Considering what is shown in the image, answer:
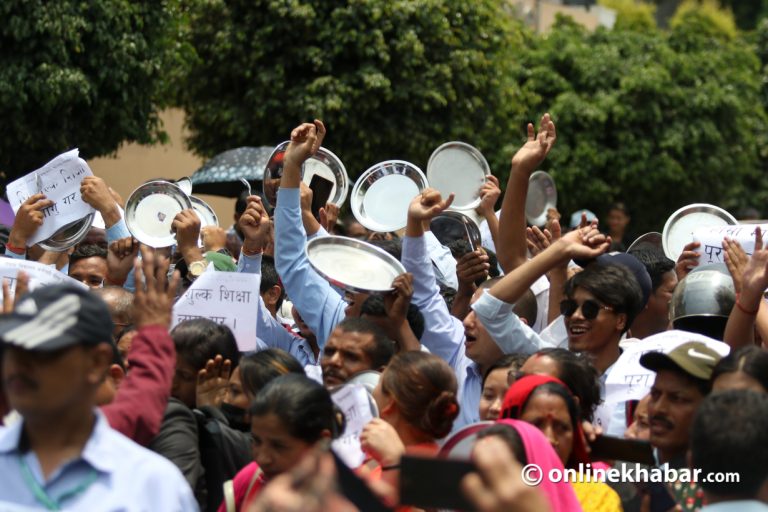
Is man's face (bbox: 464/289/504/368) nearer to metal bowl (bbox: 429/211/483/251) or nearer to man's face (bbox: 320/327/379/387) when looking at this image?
man's face (bbox: 320/327/379/387)

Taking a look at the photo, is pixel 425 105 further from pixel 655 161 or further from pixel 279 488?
pixel 279 488

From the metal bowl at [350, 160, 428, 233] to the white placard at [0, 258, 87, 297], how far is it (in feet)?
9.53

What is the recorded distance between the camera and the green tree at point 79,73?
1377 centimetres

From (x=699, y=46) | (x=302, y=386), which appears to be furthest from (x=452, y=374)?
(x=699, y=46)

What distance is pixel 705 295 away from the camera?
6.00 m

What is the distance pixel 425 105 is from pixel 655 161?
7231 millimetres

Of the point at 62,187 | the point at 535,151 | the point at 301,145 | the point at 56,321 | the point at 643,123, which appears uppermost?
the point at 56,321

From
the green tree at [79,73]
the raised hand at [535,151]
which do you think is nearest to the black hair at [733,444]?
the raised hand at [535,151]

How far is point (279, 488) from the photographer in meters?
2.53

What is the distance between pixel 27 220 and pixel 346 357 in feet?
7.81

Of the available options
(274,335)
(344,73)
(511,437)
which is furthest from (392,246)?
(344,73)

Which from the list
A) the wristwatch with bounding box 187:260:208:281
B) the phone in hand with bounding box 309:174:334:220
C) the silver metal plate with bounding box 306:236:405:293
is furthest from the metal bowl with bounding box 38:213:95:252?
the silver metal plate with bounding box 306:236:405:293

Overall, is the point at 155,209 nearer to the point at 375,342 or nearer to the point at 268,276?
the point at 268,276

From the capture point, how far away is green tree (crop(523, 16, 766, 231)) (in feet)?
71.8
